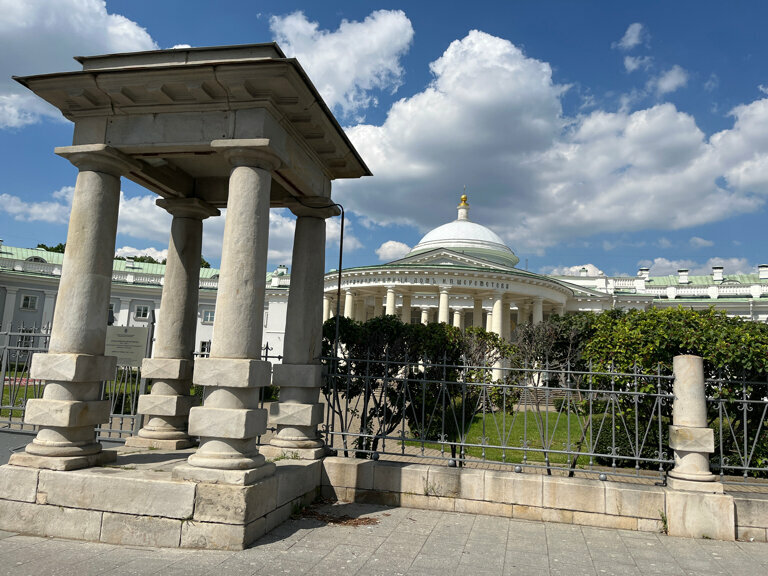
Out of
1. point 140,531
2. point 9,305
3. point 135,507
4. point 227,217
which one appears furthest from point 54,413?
point 9,305

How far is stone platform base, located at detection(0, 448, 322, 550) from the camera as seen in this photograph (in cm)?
527

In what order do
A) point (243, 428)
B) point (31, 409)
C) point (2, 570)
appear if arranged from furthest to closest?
point (31, 409) → point (243, 428) → point (2, 570)

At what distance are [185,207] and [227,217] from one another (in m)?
2.69

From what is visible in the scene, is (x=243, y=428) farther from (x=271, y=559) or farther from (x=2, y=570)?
(x=2, y=570)

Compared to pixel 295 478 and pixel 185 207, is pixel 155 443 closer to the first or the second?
pixel 295 478

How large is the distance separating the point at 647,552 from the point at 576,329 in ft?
67.2

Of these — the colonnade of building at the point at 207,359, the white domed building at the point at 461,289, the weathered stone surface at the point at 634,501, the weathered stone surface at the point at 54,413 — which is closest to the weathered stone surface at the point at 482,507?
the weathered stone surface at the point at 634,501

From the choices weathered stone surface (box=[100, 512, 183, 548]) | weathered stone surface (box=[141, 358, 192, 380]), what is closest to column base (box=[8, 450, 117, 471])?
weathered stone surface (box=[100, 512, 183, 548])

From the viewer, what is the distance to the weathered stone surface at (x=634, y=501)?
6.29m

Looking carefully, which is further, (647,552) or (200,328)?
(200,328)

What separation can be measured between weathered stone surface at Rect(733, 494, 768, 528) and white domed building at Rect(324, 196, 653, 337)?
91.3ft

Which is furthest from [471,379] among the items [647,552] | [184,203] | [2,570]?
[2,570]

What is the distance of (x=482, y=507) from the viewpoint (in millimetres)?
6809

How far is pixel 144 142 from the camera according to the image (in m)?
6.36
